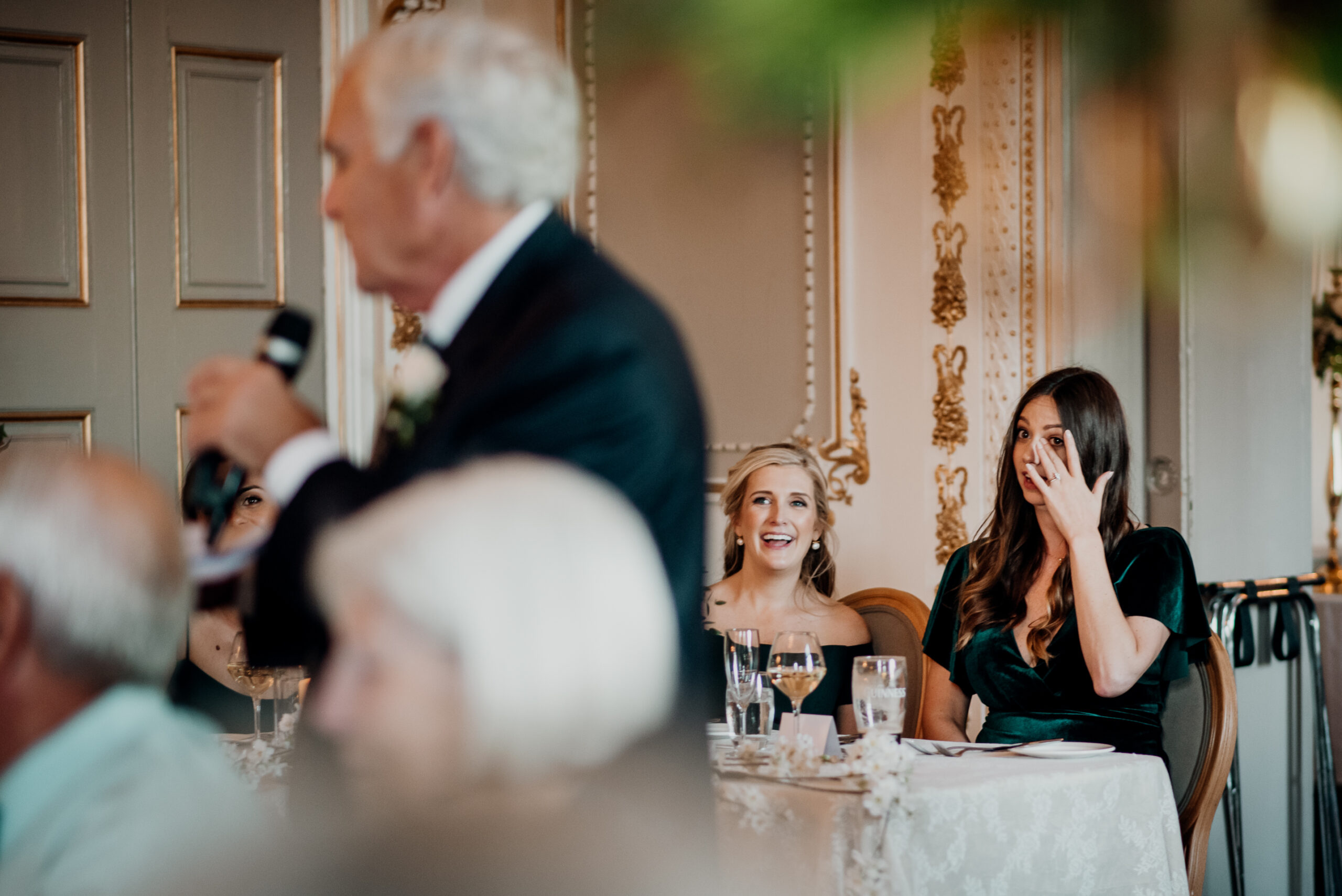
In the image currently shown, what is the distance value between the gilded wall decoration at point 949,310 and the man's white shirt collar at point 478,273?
3069 millimetres

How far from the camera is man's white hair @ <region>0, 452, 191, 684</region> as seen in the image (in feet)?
2.13

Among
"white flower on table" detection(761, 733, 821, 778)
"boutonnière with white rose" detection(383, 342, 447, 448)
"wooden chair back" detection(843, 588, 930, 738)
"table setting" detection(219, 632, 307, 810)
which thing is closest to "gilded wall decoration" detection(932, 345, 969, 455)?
"wooden chair back" detection(843, 588, 930, 738)

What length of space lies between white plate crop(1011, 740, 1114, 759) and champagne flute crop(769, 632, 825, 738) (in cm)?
35

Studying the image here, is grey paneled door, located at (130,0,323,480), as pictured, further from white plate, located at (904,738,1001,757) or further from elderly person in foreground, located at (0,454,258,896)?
elderly person in foreground, located at (0,454,258,896)

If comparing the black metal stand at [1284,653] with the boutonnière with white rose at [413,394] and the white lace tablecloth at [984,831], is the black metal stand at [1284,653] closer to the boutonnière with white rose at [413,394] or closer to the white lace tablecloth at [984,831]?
the white lace tablecloth at [984,831]

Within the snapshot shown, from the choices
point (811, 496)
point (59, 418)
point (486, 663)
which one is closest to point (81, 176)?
point (59, 418)

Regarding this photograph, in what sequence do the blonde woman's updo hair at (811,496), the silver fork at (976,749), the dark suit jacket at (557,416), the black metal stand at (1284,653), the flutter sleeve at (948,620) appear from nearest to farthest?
the dark suit jacket at (557,416) < the silver fork at (976,749) < the flutter sleeve at (948,620) < the blonde woman's updo hair at (811,496) < the black metal stand at (1284,653)

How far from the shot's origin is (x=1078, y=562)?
7.87ft

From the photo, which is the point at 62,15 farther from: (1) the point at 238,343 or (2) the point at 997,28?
(2) the point at 997,28

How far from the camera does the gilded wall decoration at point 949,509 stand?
3764mm

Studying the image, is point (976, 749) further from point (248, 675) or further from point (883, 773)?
point (248, 675)

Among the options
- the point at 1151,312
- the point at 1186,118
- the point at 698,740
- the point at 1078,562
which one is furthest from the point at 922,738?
the point at 1186,118

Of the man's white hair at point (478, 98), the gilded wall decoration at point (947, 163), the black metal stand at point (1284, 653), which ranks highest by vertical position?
the gilded wall decoration at point (947, 163)

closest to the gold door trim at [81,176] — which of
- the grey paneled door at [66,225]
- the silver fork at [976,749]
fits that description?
the grey paneled door at [66,225]
